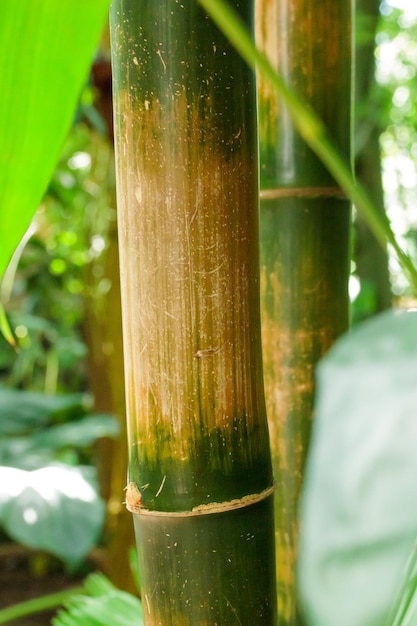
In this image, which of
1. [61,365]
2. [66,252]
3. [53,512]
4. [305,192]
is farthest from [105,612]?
[61,365]

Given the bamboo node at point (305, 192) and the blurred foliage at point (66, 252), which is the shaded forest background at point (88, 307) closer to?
the blurred foliage at point (66, 252)

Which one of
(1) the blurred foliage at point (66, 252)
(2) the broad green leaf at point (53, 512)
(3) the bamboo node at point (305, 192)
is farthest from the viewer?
(1) the blurred foliage at point (66, 252)

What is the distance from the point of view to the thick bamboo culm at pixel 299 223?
1.38 feet

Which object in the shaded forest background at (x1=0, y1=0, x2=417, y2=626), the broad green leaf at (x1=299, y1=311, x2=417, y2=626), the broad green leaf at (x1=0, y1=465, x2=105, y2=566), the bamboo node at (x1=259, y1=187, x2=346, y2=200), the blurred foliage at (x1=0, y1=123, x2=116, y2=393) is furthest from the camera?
the blurred foliage at (x1=0, y1=123, x2=116, y2=393)

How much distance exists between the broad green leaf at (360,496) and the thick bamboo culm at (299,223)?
0.29 m

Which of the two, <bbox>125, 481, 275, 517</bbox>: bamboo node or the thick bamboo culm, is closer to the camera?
<bbox>125, 481, 275, 517</bbox>: bamboo node

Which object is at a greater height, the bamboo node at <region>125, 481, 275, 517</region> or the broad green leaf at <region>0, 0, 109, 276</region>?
the broad green leaf at <region>0, 0, 109, 276</region>

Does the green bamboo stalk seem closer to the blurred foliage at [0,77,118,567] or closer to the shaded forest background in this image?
the blurred foliage at [0,77,118,567]

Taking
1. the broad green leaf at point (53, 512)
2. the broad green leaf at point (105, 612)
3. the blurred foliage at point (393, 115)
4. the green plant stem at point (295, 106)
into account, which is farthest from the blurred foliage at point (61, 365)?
the blurred foliage at point (393, 115)

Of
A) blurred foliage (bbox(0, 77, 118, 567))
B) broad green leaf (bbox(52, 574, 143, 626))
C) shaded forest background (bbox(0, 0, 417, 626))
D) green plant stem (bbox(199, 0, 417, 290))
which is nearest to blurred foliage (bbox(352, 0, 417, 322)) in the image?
shaded forest background (bbox(0, 0, 417, 626))

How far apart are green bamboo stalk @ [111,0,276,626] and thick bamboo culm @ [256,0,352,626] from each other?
0.13 m

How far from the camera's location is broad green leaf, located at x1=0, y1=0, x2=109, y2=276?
145 mm

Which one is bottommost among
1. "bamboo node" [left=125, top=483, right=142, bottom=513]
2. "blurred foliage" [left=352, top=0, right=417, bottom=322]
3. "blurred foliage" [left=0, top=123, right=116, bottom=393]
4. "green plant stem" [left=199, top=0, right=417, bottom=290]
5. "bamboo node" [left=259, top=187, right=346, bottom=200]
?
"bamboo node" [left=125, top=483, right=142, bottom=513]

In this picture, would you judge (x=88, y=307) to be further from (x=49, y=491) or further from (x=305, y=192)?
(x=305, y=192)
